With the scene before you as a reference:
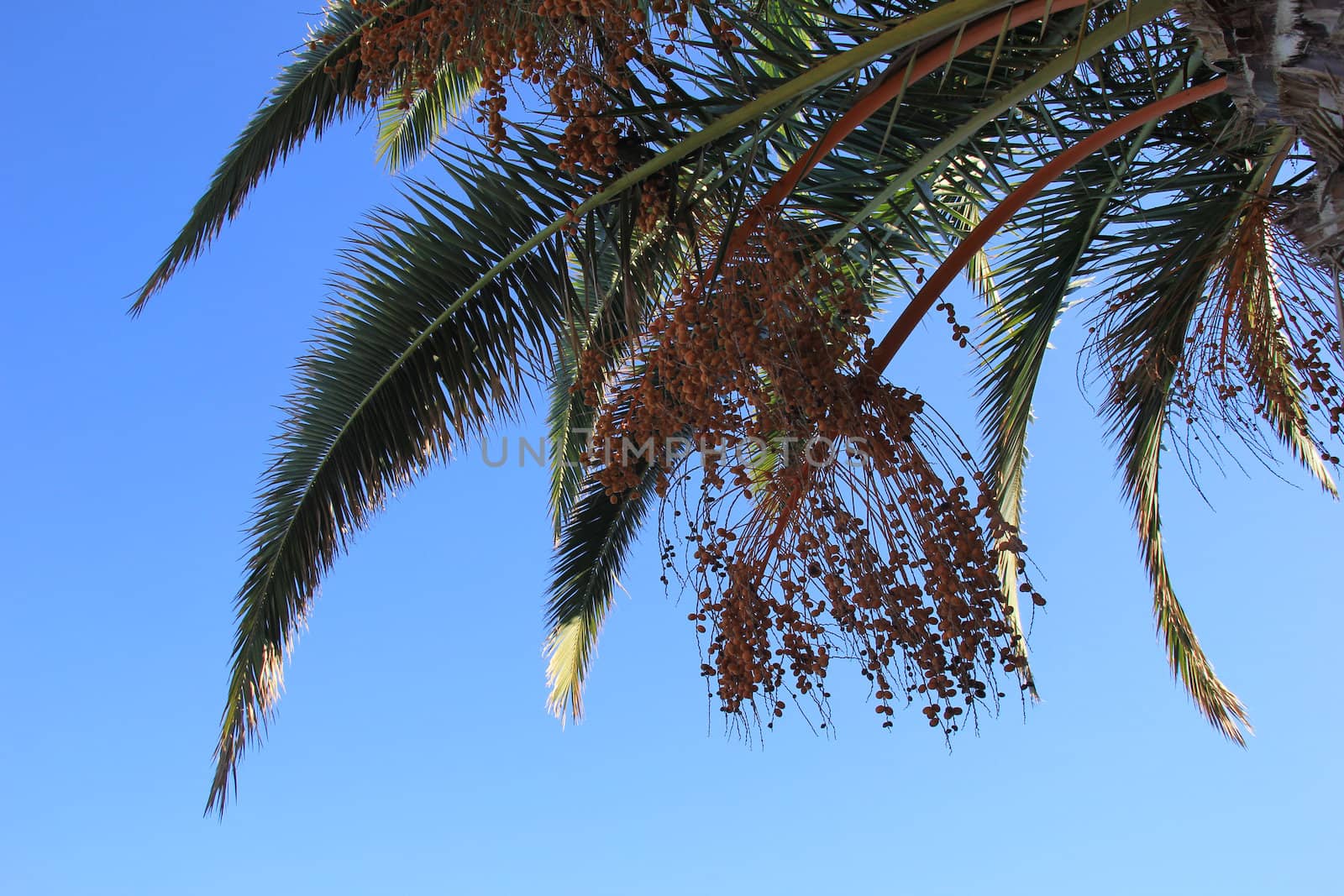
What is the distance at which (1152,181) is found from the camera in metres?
3.77

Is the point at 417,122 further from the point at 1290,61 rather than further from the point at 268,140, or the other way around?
the point at 1290,61

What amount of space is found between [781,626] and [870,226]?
1.85 m

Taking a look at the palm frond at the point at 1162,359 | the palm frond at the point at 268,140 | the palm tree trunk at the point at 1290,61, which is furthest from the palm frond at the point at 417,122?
the palm tree trunk at the point at 1290,61

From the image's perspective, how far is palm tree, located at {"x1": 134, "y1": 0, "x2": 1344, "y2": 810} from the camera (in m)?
2.55

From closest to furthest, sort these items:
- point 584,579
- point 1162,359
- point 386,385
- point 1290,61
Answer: point 1290,61 → point 386,385 → point 1162,359 → point 584,579

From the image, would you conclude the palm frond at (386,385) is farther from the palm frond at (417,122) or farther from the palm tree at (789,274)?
the palm frond at (417,122)

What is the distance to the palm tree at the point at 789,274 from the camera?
255 centimetres

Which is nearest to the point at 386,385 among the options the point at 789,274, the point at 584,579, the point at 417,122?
the point at 789,274

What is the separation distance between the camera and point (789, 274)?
2.63m

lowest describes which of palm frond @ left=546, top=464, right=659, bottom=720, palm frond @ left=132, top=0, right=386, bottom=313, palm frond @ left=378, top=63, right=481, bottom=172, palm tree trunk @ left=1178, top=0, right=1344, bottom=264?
palm tree trunk @ left=1178, top=0, right=1344, bottom=264

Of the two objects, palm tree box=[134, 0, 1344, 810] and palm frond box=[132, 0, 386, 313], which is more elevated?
palm frond box=[132, 0, 386, 313]

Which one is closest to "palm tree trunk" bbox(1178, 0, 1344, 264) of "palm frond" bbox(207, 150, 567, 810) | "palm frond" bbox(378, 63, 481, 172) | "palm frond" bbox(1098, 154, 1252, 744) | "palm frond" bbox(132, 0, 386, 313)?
"palm frond" bbox(1098, 154, 1252, 744)

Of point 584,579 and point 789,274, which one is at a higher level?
point 584,579

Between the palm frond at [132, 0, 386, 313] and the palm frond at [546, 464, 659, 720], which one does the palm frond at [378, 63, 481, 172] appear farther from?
the palm frond at [546, 464, 659, 720]
